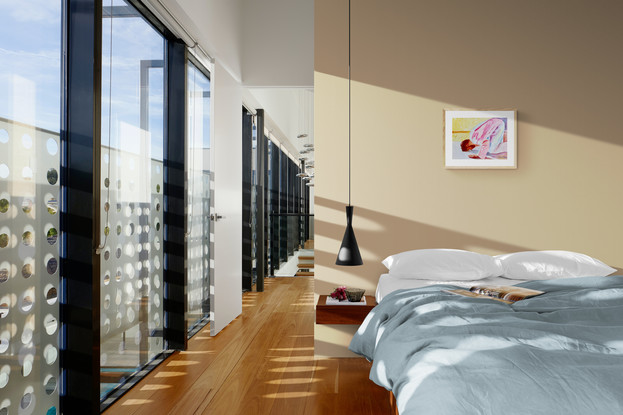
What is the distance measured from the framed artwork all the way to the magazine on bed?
1.19 meters

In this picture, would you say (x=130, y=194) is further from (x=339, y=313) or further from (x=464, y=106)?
(x=464, y=106)

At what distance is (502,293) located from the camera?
2271mm

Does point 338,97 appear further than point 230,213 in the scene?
No

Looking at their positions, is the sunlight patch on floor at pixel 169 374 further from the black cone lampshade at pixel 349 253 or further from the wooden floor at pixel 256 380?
the black cone lampshade at pixel 349 253

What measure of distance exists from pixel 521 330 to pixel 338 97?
2.18 meters

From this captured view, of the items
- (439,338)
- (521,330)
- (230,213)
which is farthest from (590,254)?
(230,213)

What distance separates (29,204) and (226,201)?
2392 mm

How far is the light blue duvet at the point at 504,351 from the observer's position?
118 cm

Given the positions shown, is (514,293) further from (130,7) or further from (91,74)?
(130,7)

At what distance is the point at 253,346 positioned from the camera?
11.4ft

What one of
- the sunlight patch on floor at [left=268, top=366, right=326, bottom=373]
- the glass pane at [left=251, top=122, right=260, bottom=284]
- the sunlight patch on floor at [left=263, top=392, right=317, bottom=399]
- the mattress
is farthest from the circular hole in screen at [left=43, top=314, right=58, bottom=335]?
the glass pane at [left=251, top=122, right=260, bottom=284]

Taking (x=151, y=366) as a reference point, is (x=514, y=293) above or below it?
above

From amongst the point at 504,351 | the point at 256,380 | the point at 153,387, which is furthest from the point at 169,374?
the point at 504,351

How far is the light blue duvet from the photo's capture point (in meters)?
1.18
